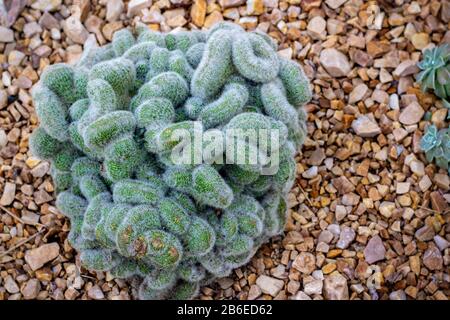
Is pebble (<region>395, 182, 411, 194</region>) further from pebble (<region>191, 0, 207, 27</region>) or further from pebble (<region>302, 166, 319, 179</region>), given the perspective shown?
pebble (<region>191, 0, 207, 27</region>)

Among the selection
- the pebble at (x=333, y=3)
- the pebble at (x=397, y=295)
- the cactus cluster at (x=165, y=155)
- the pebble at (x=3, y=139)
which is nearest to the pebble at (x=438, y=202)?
the pebble at (x=397, y=295)

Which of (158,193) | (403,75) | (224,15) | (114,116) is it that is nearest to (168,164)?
(158,193)

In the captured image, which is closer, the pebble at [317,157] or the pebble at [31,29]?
the pebble at [317,157]

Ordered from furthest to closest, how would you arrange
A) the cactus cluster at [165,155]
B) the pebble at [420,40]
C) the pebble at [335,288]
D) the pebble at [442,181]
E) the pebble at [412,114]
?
the pebble at [420,40]
the pebble at [412,114]
the pebble at [442,181]
the pebble at [335,288]
the cactus cluster at [165,155]

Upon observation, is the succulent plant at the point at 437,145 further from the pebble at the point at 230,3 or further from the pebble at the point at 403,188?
the pebble at the point at 230,3

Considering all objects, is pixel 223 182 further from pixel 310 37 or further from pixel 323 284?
pixel 310 37

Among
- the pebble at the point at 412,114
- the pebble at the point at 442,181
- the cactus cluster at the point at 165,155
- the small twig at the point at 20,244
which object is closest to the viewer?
the cactus cluster at the point at 165,155
